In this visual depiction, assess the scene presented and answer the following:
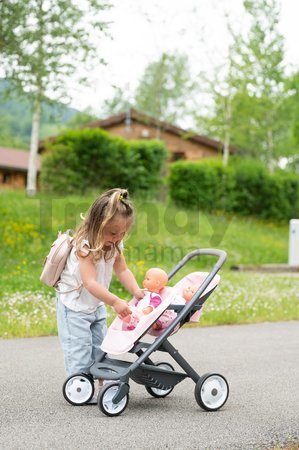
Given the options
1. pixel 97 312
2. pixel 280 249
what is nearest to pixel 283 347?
pixel 97 312

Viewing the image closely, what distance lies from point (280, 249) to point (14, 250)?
29.4 ft

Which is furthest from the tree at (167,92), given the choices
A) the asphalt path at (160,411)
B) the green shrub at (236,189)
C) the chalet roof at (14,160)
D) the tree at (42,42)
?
the asphalt path at (160,411)

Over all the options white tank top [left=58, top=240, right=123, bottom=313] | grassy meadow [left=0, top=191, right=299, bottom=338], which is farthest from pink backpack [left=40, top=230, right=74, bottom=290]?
grassy meadow [left=0, top=191, right=299, bottom=338]

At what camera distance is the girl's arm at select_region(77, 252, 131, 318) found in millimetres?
5227

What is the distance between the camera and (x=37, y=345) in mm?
7934

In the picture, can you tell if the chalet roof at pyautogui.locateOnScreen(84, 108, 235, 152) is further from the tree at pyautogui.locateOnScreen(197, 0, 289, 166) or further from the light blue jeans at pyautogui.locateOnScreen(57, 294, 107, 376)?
the light blue jeans at pyautogui.locateOnScreen(57, 294, 107, 376)

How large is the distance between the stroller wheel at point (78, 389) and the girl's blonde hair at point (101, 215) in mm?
824

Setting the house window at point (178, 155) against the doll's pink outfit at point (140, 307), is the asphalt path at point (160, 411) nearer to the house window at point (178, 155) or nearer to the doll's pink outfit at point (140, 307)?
the doll's pink outfit at point (140, 307)

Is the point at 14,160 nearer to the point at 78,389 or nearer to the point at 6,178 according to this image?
the point at 6,178

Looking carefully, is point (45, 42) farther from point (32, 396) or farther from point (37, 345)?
point (32, 396)

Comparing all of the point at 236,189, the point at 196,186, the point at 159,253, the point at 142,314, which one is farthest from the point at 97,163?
the point at 142,314

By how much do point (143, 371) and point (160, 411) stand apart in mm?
316

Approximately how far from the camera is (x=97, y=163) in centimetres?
2306

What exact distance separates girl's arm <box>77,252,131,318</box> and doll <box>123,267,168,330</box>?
9 centimetres
